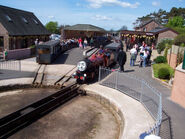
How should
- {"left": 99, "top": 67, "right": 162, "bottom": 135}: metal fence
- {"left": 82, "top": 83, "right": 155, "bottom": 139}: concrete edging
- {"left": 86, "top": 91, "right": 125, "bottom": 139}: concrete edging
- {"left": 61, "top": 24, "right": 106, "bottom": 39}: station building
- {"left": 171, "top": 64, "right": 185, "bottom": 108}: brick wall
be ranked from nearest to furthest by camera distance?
{"left": 82, "top": 83, "right": 155, "bottom": 139}: concrete edging → {"left": 86, "top": 91, "right": 125, "bottom": 139}: concrete edging → {"left": 99, "top": 67, "right": 162, "bottom": 135}: metal fence → {"left": 171, "top": 64, "right": 185, "bottom": 108}: brick wall → {"left": 61, "top": 24, "right": 106, "bottom": 39}: station building

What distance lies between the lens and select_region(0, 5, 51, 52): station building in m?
21.8

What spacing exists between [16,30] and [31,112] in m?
18.8

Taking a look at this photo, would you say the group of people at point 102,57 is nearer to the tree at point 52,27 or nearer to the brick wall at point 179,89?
the brick wall at point 179,89

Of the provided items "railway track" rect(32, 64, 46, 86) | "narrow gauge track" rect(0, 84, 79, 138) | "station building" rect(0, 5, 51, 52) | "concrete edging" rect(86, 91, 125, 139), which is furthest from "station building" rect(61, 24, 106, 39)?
"concrete edging" rect(86, 91, 125, 139)

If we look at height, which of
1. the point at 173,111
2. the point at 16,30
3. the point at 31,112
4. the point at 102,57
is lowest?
the point at 31,112

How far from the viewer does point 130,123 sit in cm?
688

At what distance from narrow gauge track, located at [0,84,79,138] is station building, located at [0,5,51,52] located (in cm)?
1495

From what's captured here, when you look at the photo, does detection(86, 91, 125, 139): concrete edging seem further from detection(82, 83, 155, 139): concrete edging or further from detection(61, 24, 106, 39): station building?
detection(61, 24, 106, 39): station building

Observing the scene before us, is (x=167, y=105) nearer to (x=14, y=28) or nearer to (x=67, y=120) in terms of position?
(x=67, y=120)

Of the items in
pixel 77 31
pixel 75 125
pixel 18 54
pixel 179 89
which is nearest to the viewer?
pixel 75 125

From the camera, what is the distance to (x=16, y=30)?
77.2 ft

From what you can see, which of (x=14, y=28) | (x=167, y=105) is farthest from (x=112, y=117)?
(x=14, y=28)

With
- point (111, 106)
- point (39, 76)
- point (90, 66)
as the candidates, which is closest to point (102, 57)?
point (90, 66)

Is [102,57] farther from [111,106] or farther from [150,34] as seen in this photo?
[150,34]
